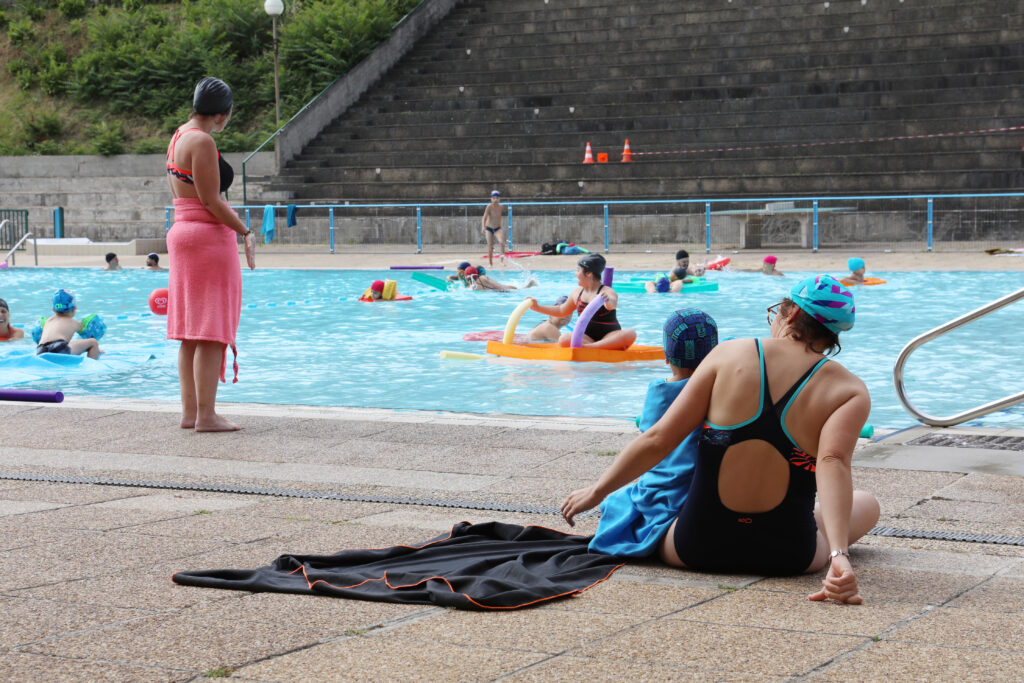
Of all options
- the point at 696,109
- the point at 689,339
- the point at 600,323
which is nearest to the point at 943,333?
the point at 689,339

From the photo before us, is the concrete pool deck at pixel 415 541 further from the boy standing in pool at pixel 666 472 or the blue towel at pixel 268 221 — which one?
the blue towel at pixel 268 221

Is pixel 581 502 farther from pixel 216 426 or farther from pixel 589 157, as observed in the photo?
pixel 589 157

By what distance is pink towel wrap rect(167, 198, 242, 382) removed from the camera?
278 inches

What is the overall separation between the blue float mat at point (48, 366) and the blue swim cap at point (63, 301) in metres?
0.45

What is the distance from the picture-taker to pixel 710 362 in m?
3.92

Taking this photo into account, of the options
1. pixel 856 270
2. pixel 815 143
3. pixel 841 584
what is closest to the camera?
pixel 841 584

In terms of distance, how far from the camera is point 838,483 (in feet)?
12.4

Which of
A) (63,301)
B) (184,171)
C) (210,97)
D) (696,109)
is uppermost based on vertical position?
(696,109)

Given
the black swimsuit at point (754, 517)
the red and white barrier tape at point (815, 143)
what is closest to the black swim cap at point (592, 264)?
the black swimsuit at point (754, 517)

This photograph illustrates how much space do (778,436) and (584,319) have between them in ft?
26.0

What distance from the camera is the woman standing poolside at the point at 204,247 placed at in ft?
22.8

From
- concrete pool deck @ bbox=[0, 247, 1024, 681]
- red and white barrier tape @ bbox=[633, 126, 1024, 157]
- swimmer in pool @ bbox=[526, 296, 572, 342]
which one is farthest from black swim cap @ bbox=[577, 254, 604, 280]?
red and white barrier tape @ bbox=[633, 126, 1024, 157]

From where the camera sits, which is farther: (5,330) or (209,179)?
(5,330)

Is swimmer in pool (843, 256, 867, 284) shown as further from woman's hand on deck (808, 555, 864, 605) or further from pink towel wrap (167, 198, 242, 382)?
woman's hand on deck (808, 555, 864, 605)
